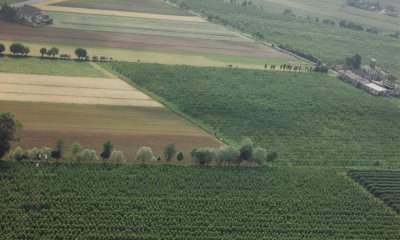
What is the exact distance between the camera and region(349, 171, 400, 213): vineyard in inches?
3041

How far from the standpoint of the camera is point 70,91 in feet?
329

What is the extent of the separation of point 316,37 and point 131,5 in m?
66.2

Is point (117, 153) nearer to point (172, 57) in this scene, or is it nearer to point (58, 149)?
point (58, 149)

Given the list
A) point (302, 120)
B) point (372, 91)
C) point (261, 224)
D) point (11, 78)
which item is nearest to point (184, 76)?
point (302, 120)

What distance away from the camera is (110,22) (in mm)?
155250

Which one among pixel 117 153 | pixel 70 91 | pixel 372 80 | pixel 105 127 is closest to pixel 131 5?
pixel 70 91

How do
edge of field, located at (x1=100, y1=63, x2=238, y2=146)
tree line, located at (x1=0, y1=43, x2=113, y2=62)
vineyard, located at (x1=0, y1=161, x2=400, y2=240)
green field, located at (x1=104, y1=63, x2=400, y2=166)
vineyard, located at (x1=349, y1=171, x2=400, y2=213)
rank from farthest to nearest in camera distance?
tree line, located at (x1=0, y1=43, x2=113, y2=62) → green field, located at (x1=104, y1=63, x2=400, y2=166) → edge of field, located at (x1=100, y1=63, x2=238, y2=146) → vineyard, located at (x1=349, y1=171, x2=400, y2=213) → vineyard, located at (x1=0, y1=161, x2=400, y2=240)

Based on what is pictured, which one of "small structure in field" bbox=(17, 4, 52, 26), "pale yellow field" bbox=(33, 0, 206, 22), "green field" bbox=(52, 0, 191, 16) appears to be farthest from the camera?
"green field" bbox=(52, 0, 191, 16)

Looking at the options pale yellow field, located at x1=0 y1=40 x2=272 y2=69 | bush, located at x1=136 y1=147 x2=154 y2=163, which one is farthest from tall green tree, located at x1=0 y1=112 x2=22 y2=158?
pale yellow field, located at x1=0 y1=40 x2=272 y2=69

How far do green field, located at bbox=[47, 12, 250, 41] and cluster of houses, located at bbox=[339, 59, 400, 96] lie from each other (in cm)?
3757

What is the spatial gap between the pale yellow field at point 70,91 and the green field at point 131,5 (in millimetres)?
69269

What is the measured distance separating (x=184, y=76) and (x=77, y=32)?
40.1 meters

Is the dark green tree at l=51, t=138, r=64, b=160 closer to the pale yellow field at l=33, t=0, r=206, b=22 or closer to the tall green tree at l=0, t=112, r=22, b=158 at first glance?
the tall green tree at l=0, t=112, r=22, b=158

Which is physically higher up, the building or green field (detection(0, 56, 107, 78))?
the building
